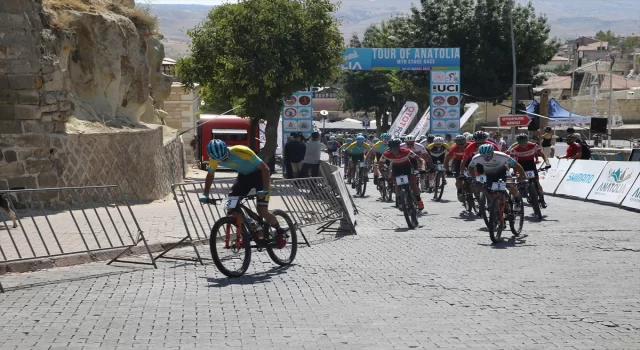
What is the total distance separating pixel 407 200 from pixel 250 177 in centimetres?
574

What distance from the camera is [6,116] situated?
57.7ft

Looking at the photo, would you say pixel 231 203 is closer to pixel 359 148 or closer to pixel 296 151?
pixel 296 151

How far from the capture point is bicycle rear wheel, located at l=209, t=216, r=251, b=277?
11273mm

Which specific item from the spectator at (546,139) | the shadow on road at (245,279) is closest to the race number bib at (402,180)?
the shadow on road at (245,279)

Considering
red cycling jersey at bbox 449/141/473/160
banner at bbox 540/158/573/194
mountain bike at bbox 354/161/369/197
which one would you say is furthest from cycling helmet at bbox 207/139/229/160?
banner at bbox 540/158/573/194

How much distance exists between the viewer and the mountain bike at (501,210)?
14.7 meters

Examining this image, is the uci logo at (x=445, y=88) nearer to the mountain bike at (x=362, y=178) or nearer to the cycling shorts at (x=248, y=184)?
the mountain bike at (x=362, y=178)

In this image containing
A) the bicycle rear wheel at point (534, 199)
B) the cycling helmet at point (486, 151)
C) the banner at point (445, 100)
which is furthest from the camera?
the banner at point (445, 100)

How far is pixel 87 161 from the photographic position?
18969 mm

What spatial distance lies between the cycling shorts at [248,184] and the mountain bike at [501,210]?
412 centimetres

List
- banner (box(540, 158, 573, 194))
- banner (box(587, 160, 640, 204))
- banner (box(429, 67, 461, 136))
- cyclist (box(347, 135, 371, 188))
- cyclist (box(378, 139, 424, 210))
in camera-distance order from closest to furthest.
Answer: cyclist (box(378, 139, 424, 210)) < banner (box(587, 160, 640, 204)) < banner (box(540, 158, 573, 194)) < cyclist (box(347, 135, 371, 188)) < banner (box(429, 67, 461, 136))

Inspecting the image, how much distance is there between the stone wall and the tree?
8.49 metres

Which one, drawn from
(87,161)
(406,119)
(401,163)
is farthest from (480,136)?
(406,119)

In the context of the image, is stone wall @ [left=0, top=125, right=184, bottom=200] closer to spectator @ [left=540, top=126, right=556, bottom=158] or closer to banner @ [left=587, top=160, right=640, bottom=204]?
banner @ [left=587, top=160, right=640, bottom=204]
